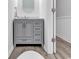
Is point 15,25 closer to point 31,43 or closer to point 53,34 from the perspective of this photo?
point 31,43

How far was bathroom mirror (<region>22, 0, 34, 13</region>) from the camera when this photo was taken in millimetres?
4992

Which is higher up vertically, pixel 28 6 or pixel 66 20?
pixel 28 6

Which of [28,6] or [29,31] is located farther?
[28,6]

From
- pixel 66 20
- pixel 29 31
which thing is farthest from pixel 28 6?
pixel 66 20

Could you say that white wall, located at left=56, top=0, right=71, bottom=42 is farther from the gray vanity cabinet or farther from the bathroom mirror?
the bathroom mirror

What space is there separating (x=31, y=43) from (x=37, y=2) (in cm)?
165

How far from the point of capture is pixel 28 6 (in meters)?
5.03

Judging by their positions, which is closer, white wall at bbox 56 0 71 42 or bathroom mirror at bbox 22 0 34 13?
white wall at bbox 56 0 71 42

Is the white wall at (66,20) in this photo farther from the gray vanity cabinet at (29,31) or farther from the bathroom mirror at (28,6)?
the bathroom mirror at (28,6)

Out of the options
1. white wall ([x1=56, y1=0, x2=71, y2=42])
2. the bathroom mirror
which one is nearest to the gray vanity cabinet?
white wall ([x1=56, y1=0, x2=71, y2=42])

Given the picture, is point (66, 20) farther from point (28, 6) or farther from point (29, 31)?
point (28, 6)

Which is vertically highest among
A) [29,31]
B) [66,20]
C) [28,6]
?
[28,6]

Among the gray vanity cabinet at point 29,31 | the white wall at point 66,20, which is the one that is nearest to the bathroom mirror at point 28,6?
the gray vanity cabinet at point 29,31
